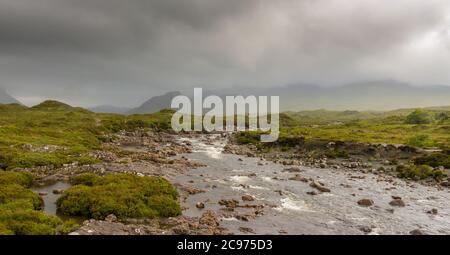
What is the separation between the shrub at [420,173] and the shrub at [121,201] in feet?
121

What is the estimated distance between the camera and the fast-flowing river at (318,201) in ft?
115

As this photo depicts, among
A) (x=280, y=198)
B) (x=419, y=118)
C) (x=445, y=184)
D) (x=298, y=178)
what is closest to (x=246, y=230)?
(x=280, y=198)

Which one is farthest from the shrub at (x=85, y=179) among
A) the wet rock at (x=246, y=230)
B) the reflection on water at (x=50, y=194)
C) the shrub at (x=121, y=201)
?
the wet rock at (x=246, y=230)

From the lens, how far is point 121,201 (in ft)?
115

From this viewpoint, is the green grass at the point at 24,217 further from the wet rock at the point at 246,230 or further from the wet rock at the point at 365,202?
the wet rock at the point at 365,202

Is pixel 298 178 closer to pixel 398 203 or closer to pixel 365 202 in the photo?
pixel 365 202

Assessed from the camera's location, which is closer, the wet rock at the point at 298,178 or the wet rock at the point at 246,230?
the wet rock at the point at 246,230

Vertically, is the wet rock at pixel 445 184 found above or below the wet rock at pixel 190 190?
below

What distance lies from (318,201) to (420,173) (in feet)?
79.1

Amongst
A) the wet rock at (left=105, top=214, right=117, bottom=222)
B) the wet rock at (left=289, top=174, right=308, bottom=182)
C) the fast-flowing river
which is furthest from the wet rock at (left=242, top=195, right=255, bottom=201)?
Answer: the wet rock at (left=105, top=214, right=117, bottom=222)

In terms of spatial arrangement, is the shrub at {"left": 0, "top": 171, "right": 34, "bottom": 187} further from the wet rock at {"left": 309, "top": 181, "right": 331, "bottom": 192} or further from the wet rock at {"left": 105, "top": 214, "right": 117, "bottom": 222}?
the wet rock at {"left": 309, "top": 181, "right": 331, "bottom": 192}
